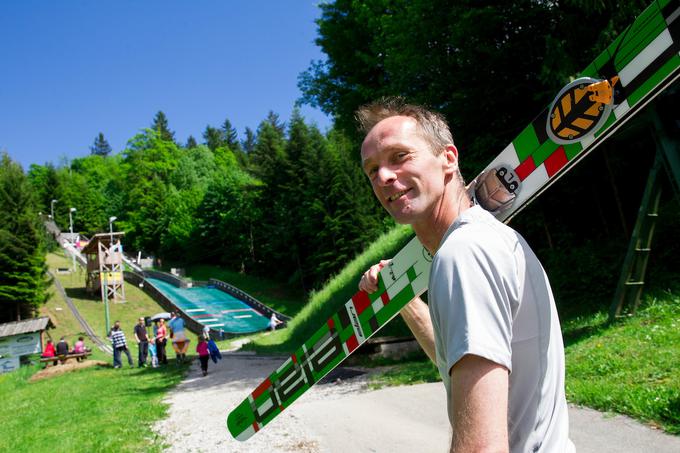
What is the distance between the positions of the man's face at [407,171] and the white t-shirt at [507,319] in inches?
11.3

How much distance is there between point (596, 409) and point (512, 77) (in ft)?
27.9

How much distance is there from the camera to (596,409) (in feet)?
20.6

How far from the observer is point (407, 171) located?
1.71 metres

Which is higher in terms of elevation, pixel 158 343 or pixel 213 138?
pixel 213 138

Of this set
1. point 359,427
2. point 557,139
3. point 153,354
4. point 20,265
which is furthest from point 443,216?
point 20,265

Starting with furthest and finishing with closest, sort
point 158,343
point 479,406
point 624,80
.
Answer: point 158,343 < point 624,80 < point 479,406

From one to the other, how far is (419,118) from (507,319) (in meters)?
0.81

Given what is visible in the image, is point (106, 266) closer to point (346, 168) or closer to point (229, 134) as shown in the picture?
point (346, 168)

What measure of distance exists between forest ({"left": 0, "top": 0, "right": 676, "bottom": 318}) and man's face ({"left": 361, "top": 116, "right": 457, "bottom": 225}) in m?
9.87

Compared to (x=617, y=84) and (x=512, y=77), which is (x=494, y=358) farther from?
(x=512, y=77)

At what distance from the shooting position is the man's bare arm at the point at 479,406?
3.85 feet

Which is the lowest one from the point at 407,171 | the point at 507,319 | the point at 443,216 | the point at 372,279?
the point at 507,319

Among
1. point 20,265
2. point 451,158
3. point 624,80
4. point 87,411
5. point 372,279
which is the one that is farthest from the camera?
point 20,265

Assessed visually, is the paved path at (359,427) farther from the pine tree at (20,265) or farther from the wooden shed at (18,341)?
the pine tree at (20,265)
